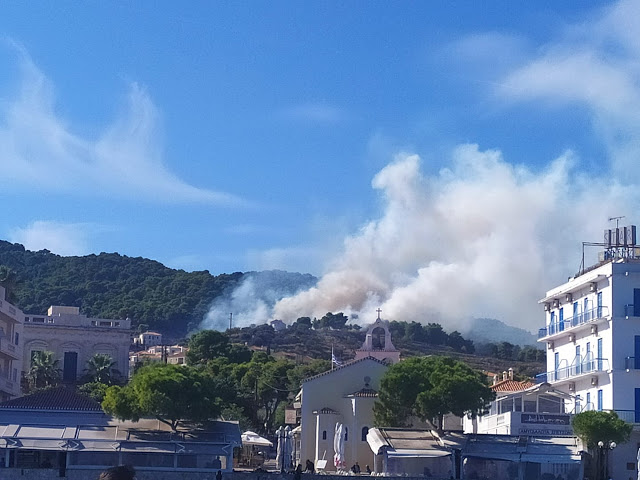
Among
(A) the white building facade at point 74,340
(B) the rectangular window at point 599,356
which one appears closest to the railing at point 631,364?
(B) the rectangular window at point 599,356

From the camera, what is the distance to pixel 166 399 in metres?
50.9

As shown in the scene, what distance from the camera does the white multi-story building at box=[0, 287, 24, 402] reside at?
235 feet

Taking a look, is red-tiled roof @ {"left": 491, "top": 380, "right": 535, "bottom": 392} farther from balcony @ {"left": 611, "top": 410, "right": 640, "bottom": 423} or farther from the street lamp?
the street lamp

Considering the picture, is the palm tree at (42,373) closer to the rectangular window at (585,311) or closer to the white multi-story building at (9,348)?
the white multi-story building at (9,348)

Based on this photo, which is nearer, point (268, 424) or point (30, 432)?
point (30, 432)

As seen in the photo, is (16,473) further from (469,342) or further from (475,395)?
(469,342)

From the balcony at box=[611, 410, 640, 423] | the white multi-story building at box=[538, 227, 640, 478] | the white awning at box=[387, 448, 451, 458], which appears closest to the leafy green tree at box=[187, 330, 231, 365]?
the white multi-story building at box=[538, 227, 640, 478]

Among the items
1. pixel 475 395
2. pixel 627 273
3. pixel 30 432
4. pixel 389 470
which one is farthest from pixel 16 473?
pixel 627 273

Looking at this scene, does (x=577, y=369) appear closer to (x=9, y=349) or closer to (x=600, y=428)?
(x=600, y=428)

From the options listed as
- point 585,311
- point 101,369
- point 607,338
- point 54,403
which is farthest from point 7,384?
point 607,338

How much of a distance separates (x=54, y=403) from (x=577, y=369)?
28230 mm

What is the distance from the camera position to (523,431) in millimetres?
55562

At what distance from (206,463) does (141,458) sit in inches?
113

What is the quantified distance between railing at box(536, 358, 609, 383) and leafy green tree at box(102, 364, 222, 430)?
2024 centimetres
